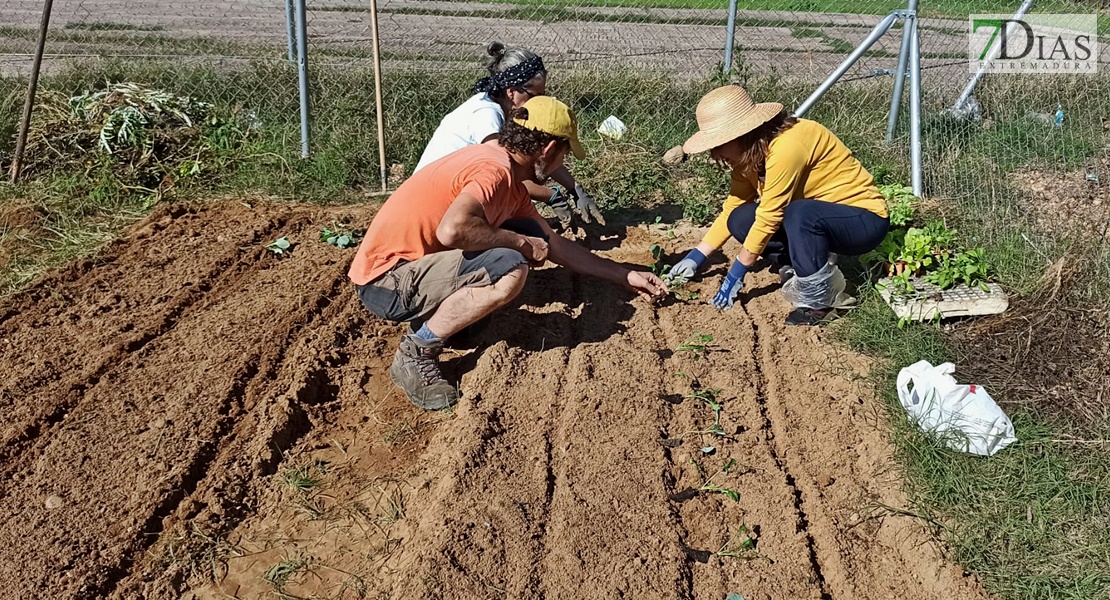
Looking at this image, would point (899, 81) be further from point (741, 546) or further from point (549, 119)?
point (741, 546)

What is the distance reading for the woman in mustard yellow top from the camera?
429cm

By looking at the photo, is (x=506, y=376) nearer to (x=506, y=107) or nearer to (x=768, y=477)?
(x=768, y=477)

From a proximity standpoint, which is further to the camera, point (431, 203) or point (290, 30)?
point (290, 30)

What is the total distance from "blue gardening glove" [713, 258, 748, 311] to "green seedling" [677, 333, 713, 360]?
0.94ft

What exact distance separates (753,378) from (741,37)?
29.9ft

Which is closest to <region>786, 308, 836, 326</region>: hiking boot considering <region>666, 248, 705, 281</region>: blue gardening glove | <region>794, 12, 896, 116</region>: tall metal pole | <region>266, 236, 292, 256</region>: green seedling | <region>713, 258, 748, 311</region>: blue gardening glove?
<region>713, 258, 748, 311</region>: blue gardening glove

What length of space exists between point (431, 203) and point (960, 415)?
2.42 meters

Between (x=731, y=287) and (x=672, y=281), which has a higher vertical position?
(x=731, y=287)

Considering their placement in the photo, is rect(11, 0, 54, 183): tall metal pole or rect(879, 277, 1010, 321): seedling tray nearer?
rect(879, 277, 1010, 321): seedling tray

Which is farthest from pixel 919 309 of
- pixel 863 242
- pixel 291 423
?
pixel 291 423

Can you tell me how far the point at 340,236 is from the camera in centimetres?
560

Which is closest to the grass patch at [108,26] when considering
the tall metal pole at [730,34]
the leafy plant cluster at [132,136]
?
the leafy plant cluster at [132,136]

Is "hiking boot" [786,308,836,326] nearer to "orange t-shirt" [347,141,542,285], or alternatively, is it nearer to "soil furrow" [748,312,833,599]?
"soil furrow" [748,312,833,599]

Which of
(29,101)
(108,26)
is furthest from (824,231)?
(108,26)
